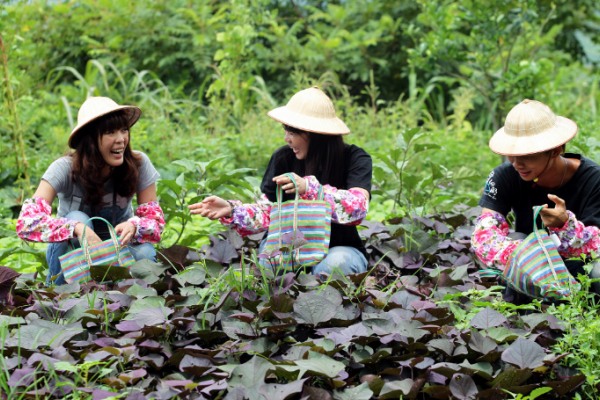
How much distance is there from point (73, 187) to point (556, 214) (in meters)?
2.07

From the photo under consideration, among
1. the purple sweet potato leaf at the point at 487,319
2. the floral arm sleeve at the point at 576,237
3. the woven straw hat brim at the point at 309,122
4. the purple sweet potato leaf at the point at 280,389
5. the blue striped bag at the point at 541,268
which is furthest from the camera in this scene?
the woven straw hat brim at the point at 309,122

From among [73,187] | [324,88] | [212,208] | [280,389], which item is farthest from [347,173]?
[324,88]

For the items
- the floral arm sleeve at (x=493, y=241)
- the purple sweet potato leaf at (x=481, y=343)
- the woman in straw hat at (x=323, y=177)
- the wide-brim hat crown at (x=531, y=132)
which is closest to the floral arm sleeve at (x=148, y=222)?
the woman in straw hat at (x=323, y=177)

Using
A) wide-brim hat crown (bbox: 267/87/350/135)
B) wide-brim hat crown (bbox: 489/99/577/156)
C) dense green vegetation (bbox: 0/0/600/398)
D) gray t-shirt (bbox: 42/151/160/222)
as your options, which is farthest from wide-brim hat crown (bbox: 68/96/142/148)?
wide-brim hat crown (bbox: 489/99/577/156)

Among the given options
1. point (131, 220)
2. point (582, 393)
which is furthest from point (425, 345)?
point (131, 220)

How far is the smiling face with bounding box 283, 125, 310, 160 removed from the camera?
364 cm

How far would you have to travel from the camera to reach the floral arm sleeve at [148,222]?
372 centimetres

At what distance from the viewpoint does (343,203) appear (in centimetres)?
348

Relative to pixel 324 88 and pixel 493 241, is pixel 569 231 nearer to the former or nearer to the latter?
pixel 493 241

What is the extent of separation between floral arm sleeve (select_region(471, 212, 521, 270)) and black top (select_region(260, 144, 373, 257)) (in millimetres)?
560

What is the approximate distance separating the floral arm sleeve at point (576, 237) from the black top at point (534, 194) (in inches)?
4.2

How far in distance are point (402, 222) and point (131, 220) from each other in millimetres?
1411

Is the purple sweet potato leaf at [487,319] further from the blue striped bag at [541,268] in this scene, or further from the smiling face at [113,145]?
the smiling face at [113,145]

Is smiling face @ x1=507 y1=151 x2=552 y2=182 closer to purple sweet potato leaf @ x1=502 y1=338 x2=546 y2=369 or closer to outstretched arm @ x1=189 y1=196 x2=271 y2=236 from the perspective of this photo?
purple sweet potato leaf @ x1=502 y1=338 x2=546 y2=369
